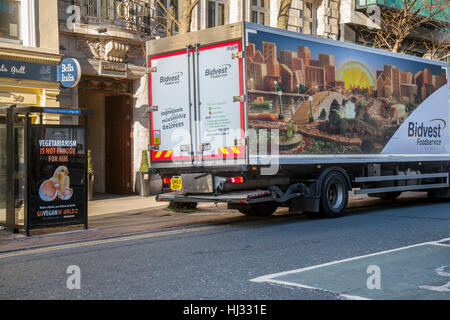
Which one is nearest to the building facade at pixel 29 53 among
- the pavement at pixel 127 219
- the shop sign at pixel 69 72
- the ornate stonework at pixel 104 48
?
the shop sign at pixel 69 72

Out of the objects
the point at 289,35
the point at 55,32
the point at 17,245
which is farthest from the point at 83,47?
the point at 17,245

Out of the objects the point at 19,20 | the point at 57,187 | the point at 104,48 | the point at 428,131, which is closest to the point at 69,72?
the point at 19,20

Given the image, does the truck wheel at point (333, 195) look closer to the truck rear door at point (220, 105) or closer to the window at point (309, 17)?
the truck rear door at point (220, 105)

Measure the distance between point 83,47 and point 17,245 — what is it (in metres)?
9.36

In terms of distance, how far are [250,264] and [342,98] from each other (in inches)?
249

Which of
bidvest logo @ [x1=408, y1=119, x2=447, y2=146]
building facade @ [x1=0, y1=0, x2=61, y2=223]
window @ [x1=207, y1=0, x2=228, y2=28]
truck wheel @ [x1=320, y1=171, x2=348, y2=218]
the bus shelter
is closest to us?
the bus shelter

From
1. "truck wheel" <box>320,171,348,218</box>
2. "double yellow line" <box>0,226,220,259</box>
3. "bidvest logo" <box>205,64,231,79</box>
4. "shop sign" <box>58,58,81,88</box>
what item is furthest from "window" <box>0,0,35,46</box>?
"truck wheel" <box>320,171,348,218</box>

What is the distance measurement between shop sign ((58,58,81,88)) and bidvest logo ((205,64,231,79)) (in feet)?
16.8

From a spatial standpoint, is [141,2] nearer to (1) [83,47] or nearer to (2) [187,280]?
(1) [83,47]

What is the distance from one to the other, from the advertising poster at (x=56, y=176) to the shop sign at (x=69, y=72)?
4404mm

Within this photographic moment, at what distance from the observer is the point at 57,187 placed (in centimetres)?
1105

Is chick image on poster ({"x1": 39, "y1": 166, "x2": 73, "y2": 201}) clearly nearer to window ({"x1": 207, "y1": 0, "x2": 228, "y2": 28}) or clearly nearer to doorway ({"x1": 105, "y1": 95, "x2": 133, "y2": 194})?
doorway ({"x1": 105, "y1": 95, "x2": 133, "y2": 194})

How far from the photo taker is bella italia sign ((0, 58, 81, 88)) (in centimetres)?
1506

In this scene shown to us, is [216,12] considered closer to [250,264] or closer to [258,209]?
[258,209]
